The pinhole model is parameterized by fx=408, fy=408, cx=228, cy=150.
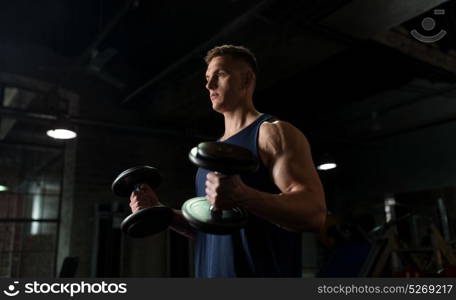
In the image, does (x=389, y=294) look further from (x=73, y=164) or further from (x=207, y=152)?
(x=73, y=164)

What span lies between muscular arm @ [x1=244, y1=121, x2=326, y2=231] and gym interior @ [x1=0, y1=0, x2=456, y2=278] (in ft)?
7.30

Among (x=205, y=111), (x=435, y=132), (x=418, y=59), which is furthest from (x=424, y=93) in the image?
(x=205, y=111)

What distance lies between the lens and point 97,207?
5.00 metres

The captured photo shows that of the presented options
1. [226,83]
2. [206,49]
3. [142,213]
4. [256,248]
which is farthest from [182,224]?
[206,49]

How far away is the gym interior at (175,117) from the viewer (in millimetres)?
3801

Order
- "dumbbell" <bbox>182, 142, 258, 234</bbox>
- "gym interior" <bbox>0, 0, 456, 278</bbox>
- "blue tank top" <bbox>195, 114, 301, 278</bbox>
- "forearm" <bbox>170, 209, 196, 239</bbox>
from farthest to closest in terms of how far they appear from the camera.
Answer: "gym interior" <bbox>0, 0, 456, 278</bbox> < "forearm" <bbox>170, 209, 196, 239</bbox> < "blue tank top" <bbox>195, 114, 301, 278</bbox> < "dumbbell" <bbox>182, 142, 258, 234</bbox>

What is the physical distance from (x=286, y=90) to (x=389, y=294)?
411 centimetres

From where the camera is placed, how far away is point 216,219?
0.84 meters

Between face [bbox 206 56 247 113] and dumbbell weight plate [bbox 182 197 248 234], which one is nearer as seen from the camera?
dumbbell weight plate [bbox 182 197 248 234]

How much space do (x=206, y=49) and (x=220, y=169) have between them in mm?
2941

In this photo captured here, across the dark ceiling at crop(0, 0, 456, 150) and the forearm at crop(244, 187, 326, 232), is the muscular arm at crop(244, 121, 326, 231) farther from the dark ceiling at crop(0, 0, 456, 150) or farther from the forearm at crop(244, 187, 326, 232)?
the dark ceiling at crop(0, 0, 456, 150)

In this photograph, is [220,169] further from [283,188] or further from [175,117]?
[175,117]
